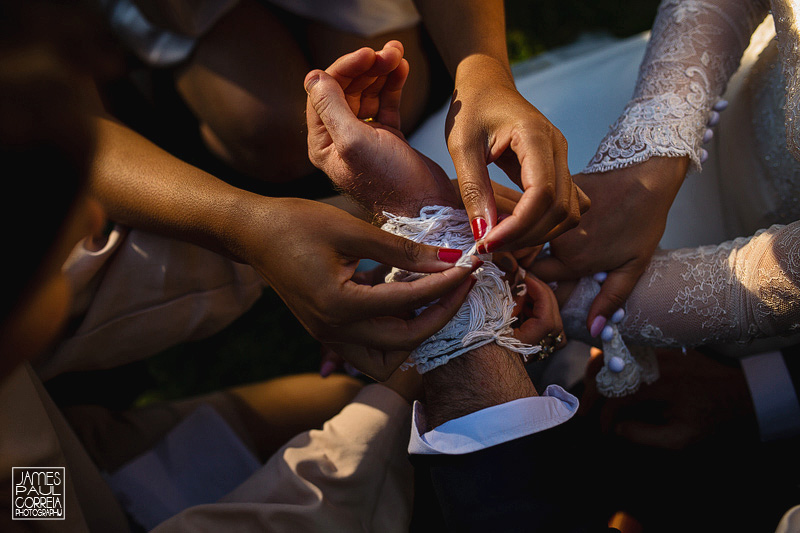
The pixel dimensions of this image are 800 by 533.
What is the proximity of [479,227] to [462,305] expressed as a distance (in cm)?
14

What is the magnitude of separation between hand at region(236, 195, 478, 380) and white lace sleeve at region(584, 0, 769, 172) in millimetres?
436

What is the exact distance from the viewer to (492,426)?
69 centimetres

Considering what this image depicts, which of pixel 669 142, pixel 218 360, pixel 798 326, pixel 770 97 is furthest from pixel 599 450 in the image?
pixel 218 360

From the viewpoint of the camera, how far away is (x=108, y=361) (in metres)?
1.03

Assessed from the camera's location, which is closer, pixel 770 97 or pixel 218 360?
pixel 770 97

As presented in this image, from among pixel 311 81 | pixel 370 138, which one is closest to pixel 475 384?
pixel 370 138

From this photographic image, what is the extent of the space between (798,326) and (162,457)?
1.25 metres

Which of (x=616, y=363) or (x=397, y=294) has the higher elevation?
(x=397, y=294)

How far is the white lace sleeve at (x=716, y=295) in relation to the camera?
778 mm

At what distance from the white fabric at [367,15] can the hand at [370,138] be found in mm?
253

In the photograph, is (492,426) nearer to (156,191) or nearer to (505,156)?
(505,156)

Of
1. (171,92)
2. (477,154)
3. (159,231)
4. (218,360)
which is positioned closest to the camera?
(477,154)

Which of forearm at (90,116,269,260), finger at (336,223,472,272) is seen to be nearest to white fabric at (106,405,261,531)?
forearm at (90,116,269,260)

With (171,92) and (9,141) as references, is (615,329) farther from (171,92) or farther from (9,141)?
(171,92)
